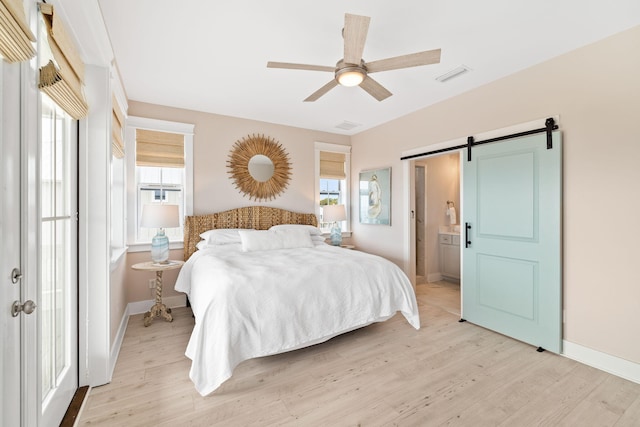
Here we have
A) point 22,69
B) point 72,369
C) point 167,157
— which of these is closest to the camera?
point 22,69

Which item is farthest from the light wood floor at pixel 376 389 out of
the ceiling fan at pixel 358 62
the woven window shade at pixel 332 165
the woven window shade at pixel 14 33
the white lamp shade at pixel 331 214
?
the woven window shade at pixel 332 165

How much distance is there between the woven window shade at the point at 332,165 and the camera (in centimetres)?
511

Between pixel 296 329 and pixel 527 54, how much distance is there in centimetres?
321

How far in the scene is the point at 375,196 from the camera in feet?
15.8

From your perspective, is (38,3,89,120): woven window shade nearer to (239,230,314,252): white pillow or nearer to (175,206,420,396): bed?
(175,206,420,396): bed

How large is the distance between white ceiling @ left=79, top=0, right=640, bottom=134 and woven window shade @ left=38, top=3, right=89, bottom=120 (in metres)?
0.30

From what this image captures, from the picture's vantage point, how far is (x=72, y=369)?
192 centimetres

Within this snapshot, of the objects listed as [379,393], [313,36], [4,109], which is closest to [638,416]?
[379,393]

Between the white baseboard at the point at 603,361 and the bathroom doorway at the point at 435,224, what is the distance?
245 cm

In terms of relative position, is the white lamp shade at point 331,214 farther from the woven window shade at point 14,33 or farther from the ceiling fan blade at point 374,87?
the woven window shade at point 14,33

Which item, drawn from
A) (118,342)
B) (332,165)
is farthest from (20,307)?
(332,165)

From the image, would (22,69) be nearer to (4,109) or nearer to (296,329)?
(4,109)

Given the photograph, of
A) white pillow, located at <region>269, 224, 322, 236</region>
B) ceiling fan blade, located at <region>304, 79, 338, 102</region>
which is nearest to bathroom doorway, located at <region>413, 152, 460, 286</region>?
white pillow, located at <region>269, 224, 322, 236</region>

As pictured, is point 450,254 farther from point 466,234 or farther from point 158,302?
point 158,302
